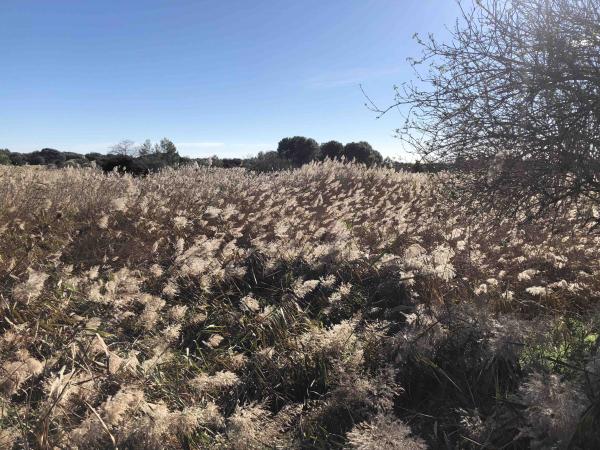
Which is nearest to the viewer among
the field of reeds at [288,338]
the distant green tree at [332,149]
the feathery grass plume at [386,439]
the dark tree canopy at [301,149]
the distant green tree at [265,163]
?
the feathery grass plume at [386,439]

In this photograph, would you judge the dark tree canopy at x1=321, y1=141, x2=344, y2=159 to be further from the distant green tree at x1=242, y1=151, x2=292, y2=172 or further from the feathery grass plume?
the feathery grass plume

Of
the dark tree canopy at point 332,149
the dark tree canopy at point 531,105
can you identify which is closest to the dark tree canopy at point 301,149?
the dark tree canopy at point 332,149

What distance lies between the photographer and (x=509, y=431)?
2.57 m

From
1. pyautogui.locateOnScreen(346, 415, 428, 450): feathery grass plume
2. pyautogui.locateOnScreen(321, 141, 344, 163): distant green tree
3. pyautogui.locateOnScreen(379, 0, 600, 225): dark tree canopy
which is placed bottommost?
pyautogui.locateOnScreen(346, 415, 428, 450): feathery grass plume

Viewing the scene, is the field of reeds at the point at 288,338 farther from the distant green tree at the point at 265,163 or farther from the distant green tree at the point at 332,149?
the distant green tree at the point at 332,149

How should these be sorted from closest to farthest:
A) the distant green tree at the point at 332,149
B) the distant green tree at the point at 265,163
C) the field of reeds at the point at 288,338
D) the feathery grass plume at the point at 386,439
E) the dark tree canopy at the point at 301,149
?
the feathery grass plume at the point at 386,439
the field of reeds at the point at 288,338
the distant green tree at the point at 265,163
the distant green tree at the point at 332,149
the dark tree canopy at the point at 301,149

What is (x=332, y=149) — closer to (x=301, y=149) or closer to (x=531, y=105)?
(x=301, y=149)

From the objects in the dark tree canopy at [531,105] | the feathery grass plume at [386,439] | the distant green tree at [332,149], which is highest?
the distant green tree at [332,149]

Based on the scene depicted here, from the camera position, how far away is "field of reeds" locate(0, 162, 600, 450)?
253 cm

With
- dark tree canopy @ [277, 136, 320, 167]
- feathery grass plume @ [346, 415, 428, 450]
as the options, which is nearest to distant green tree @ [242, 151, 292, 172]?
dark tree canopy @ [277, 136, 320, 167]

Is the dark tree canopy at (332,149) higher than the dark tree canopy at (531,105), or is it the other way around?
the dark tree canopy at (332,149)

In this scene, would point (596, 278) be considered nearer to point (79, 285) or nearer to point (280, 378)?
point (280, 378)

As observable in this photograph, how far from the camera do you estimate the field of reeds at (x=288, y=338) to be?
253cm

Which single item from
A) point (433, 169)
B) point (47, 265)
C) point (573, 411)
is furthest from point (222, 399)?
point (433, 169)
